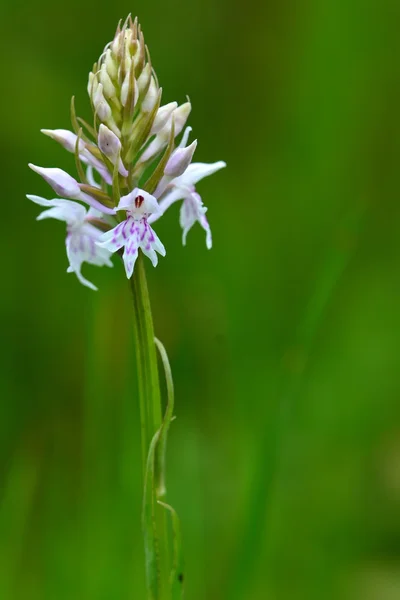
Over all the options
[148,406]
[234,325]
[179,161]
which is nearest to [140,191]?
[179,161]

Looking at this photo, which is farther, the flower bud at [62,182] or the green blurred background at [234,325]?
the green blurred background at [234,325]

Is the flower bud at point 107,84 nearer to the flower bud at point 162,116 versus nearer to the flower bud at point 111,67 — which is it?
the flower bud at point 111,67

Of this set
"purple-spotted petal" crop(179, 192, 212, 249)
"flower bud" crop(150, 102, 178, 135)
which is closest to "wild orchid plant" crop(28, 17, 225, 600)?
"flower bud" crop(150, 102, 178, 135)

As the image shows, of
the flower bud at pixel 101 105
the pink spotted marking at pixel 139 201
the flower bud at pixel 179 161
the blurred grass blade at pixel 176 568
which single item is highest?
the flower bud at pixel 101 105

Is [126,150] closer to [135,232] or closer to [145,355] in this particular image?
[135,232]

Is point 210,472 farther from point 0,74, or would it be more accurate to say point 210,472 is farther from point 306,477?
point 0,74

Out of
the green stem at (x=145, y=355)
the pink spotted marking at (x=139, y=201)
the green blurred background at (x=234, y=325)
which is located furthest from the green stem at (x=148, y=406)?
the green blurred background at (x=234, y=325)

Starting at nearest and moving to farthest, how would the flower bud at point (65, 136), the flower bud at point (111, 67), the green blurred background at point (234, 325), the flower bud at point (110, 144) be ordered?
the flower bud at point (110, 144) < the flower bud at point (111, 67) < the flower bud at point (65, 136) < the green blurred background at point (234, 325)

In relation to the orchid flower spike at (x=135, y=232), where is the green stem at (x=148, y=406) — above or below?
below
